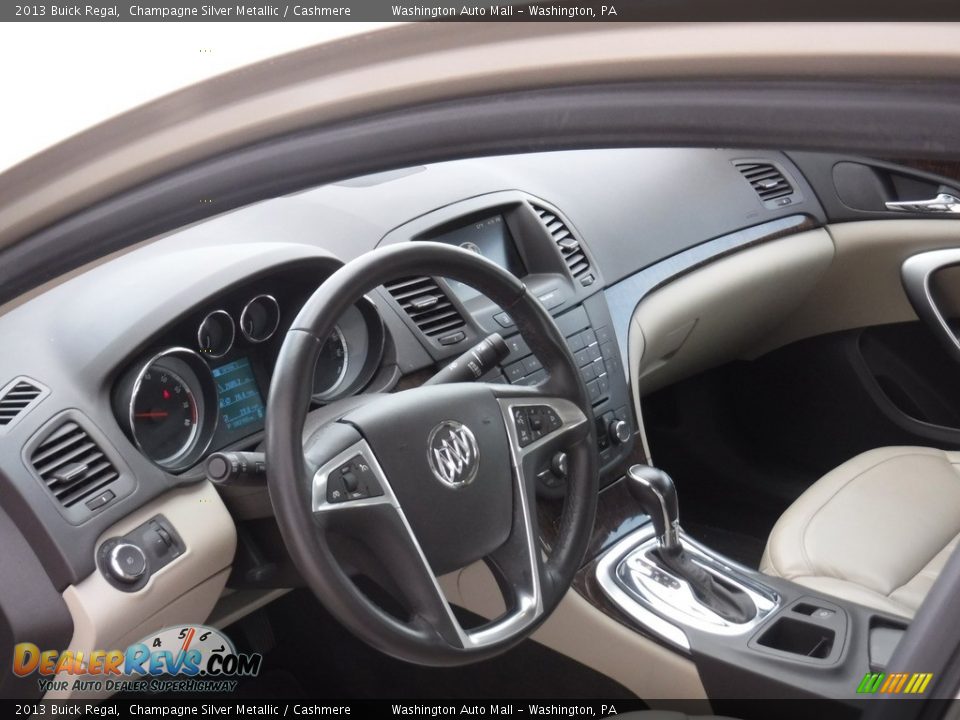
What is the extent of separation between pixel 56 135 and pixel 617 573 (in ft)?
3.88

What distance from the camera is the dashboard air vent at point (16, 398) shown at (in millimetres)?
1351

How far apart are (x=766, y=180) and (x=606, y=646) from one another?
1.37 metres

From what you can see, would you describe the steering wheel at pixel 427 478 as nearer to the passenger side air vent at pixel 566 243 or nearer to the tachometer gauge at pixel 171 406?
the tachometer gauge at pixel 171 406

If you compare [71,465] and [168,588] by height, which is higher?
[71,465]

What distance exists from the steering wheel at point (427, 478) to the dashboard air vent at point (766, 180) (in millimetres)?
1309

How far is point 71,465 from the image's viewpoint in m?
1.38

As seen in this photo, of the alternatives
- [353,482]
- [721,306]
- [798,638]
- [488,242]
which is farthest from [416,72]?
[721,306]

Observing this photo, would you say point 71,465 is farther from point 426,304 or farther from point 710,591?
point 710,591

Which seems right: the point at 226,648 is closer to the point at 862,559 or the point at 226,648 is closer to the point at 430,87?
the point at 862,559

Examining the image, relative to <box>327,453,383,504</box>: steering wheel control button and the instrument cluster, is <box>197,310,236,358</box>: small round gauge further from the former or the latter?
<box>327,453,383,504</box>: steering wheel control button

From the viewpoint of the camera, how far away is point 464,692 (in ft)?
6.35

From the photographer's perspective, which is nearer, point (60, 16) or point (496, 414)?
point (60, 16)

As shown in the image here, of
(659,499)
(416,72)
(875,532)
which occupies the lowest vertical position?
(875,532)

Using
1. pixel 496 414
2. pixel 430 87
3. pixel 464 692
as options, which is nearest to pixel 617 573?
pixel 464 692
